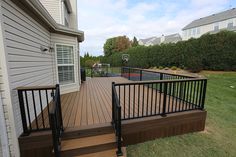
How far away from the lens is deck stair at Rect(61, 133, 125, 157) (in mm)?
2271

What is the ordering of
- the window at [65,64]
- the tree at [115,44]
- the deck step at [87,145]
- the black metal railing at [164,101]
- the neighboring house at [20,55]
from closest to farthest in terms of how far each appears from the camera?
the neighboring house at [20,55] → the deck step at [87,145] → the black metal railing at [164,101] → the window at [65,64] → the tree at [115,44]

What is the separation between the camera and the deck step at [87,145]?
2.26 metres

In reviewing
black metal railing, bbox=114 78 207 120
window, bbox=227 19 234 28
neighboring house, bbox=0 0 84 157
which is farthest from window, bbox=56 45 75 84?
window, bbox=227 19 234 28

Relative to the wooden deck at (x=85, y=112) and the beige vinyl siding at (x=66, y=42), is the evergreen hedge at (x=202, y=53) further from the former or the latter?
the wooden deck at (x=85, y=112)

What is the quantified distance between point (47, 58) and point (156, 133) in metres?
3.82

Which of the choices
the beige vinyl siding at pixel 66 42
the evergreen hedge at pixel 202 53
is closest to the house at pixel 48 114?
the beige vinyl siding at pixel 66 42

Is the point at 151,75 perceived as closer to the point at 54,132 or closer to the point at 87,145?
the point at 87,145

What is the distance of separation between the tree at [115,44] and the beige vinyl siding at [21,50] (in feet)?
94.2

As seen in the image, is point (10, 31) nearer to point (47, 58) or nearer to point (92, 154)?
point (47, 58)

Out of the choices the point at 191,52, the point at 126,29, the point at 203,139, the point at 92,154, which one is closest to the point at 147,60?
the point at 191,52

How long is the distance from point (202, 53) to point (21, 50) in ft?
39.6

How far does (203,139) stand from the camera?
308cm

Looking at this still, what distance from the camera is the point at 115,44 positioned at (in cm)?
3184

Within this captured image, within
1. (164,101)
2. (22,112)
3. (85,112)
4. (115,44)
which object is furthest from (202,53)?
(115,44)
